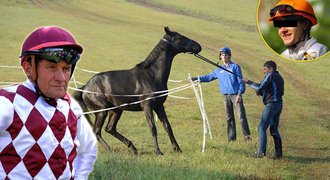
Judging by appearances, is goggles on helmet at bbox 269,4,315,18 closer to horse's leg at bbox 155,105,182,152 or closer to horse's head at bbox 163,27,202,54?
horse's head at bbox 163,27,202,54

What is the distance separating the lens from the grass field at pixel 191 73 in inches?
247

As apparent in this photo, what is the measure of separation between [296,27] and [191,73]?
6.83 m

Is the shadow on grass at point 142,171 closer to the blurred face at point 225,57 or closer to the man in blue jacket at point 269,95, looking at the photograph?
the man in blue jacket at point 269,95

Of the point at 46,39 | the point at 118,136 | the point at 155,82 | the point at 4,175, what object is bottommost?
the point at 118,136

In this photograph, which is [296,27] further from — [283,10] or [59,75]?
[59,75]

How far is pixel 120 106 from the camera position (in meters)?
8.01

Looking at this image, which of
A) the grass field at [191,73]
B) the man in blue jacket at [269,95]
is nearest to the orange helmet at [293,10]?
the man in blue jacket at [269,95]

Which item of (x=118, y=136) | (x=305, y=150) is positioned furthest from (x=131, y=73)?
(x=305, y=150)

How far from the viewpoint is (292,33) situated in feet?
18.3

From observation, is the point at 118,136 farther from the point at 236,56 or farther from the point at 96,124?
the point at 236,56

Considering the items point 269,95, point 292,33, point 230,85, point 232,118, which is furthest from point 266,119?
point 292,33

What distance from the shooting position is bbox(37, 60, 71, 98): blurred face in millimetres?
2582

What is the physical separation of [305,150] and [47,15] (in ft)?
27.7

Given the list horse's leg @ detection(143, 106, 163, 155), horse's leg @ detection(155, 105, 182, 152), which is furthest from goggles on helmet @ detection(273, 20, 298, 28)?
horse's leg @ detection(143, 106, 163, 155)
